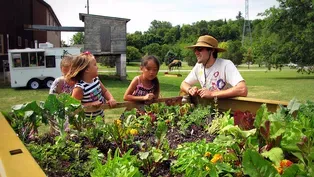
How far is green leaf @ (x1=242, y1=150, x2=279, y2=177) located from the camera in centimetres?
112

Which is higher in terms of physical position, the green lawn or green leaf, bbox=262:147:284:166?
green leaf, bbox=262:147:284:166

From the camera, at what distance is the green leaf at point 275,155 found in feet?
4.57

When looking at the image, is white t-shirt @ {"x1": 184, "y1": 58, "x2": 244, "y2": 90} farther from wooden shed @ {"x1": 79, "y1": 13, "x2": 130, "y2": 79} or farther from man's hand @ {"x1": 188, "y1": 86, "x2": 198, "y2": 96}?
wooden shed @ {"x1": 79, "y1": 13, "x2": 130, "y2": 79}

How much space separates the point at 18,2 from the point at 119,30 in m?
10.9

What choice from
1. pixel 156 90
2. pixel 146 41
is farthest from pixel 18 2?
pixel 146 41

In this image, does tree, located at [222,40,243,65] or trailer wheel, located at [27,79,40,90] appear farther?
tree, located at [222,40,243,65]

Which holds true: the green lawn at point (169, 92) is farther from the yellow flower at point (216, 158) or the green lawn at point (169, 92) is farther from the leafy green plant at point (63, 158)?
the yellow flower at point (216, 158)

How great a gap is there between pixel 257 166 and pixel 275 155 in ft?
1.10

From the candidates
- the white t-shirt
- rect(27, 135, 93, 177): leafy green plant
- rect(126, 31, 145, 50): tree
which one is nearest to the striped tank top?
the white t-shirt

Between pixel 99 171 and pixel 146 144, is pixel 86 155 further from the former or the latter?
pixel 99 171

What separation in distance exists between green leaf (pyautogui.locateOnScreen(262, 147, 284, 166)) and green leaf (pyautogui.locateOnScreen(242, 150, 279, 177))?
29 centimetres

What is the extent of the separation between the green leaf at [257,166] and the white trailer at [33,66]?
17.0 metres

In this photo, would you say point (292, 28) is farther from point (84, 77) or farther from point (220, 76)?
point (84, 77)

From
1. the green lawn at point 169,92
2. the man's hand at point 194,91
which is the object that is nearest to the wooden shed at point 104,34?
the green lawn at point 169,92
